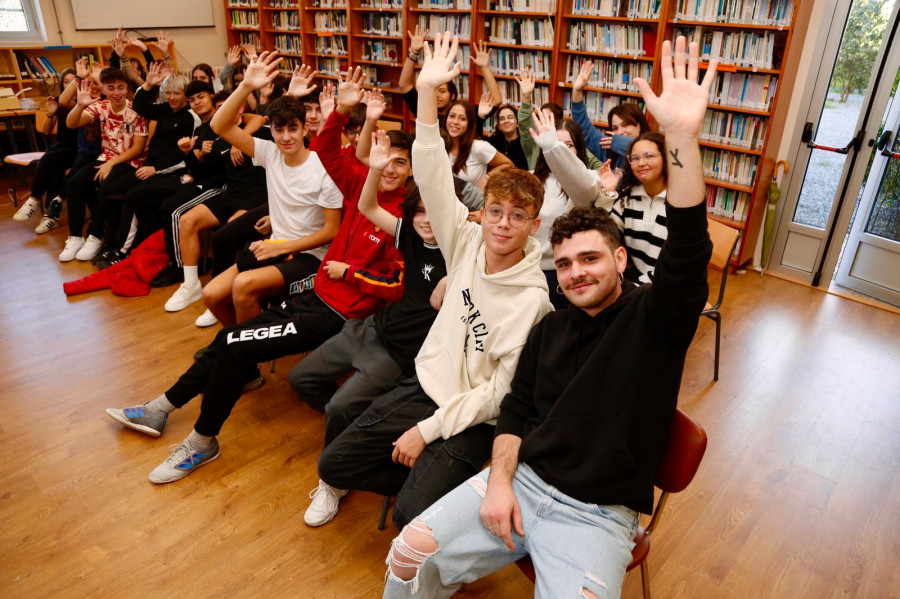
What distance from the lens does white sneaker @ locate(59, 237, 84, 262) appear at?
4336mm

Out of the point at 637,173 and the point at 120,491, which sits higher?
the point at 637,173

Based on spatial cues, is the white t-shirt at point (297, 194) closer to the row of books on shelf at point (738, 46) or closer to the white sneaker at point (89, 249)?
the white sneaker at point (89, 249)

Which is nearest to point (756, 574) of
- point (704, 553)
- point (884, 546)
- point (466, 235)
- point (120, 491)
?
point (704, 553)

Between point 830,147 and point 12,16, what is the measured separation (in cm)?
790

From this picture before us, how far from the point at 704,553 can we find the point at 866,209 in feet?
10.8

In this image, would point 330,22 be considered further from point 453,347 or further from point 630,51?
point 453,347

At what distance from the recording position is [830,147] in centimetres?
414

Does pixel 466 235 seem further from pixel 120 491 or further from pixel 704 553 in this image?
pixel 120 491

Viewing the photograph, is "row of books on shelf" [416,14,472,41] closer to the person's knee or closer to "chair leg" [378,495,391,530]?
"chair leg" [378,495,391,530]

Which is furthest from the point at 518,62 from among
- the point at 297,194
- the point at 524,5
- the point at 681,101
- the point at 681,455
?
the point at 681,455

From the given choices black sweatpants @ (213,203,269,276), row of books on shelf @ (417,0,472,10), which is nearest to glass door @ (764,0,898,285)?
row of books on shelf @ (417,0,472,10)

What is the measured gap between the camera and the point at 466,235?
6.56ft

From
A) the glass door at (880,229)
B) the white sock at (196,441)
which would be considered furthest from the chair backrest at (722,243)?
the white sock at (196,441)

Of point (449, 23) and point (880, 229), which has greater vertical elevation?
point (449, 23)
